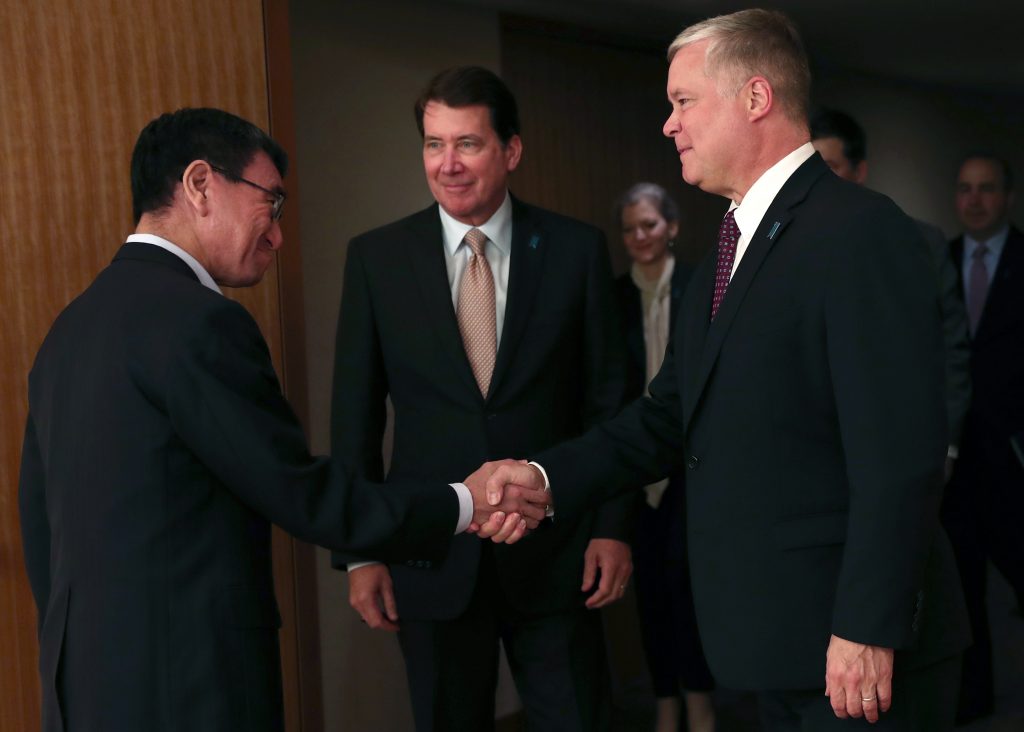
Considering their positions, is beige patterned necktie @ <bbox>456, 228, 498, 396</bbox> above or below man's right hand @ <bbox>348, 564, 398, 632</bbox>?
above

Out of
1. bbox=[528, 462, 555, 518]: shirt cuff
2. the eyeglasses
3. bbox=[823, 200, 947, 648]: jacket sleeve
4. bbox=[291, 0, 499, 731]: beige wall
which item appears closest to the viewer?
bbox=[823, 200, 947, 648]: jacket sleeve

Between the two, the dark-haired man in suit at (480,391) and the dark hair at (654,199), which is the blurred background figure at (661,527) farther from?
the dark-haired man in suit at (480,391)

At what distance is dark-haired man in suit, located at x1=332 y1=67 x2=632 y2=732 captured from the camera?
9.11 ft

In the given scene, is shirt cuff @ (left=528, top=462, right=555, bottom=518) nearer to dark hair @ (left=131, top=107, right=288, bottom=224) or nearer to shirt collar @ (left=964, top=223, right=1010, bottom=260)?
dark hair @ (left=131, top=107, right=288, bottom=224)

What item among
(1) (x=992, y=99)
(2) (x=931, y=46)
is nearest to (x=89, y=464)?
(2) (x=931, y=46)

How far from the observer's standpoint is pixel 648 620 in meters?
4.25

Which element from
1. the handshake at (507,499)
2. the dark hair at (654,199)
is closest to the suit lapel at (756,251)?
the handshake at (507,499)

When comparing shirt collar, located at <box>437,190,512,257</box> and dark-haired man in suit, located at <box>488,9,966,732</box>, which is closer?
dark-haired man in suit, located at <box>488,9,966,732</box>

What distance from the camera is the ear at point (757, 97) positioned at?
2.12m

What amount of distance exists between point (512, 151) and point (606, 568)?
1.01m

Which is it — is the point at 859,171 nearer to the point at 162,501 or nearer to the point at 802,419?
the point at 802,419

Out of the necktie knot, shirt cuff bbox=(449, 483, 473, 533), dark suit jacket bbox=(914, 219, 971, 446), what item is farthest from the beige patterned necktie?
dark suit jacket bbox=(914, 219, 971, 446)

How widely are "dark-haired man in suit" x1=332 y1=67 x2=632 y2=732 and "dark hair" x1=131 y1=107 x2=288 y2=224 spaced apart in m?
0.73

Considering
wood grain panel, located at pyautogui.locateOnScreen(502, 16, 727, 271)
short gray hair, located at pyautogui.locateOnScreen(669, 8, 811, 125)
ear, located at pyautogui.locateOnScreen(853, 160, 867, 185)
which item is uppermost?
wood grain panel, located at pyautogui.locateOnScreen(502, 16, 727, 271)
